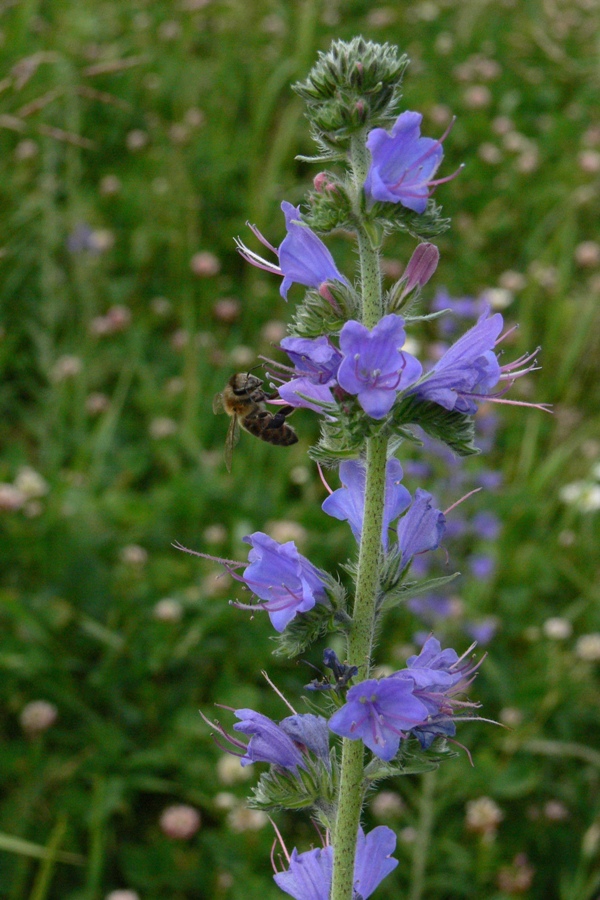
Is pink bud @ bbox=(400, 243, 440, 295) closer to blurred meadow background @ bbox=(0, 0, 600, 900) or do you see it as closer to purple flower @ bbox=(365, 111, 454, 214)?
purple flower @ bbox=(365, 111, 454, 214)

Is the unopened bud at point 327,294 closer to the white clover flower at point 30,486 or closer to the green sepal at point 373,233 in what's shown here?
the green sepal at point 373,233

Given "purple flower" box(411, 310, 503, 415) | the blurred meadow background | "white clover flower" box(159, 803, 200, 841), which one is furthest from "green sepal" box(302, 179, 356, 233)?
"white clover flower" box(159, 803, 200, 841)

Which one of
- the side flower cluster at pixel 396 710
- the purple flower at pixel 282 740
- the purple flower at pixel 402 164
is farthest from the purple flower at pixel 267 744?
the purple flower at pixel 402 164

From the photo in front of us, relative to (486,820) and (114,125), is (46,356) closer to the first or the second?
(114,125)

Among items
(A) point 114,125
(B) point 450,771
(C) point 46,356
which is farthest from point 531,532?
(A) point 114,125

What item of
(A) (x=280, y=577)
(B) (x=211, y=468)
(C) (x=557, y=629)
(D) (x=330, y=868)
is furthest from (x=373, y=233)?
(B) (x=211, y=468)

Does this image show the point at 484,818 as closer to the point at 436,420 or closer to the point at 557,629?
the point at 557,629
